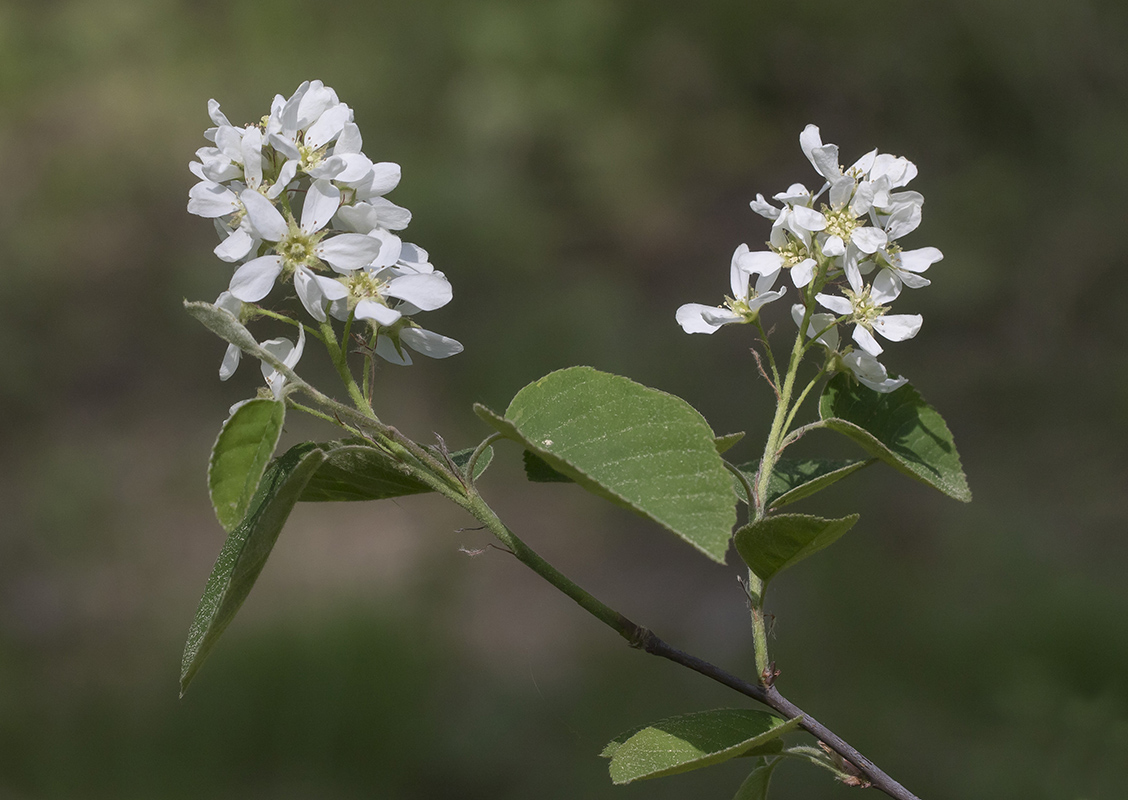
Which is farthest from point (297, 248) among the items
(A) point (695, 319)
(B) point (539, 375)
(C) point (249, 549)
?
(B) point (539, 375)

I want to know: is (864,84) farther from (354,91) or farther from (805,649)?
(805,649)

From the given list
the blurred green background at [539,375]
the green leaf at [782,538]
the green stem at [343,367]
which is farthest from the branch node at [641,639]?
the blurred green background at [539,375]

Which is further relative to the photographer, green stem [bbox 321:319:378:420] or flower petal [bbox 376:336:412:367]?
flower petal [bbox 376:336:412:367]

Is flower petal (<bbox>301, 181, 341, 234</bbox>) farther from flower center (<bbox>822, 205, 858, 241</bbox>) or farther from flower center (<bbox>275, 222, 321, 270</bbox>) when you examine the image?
flower center (<bbox>822, 205, 858, 241</bbox>)

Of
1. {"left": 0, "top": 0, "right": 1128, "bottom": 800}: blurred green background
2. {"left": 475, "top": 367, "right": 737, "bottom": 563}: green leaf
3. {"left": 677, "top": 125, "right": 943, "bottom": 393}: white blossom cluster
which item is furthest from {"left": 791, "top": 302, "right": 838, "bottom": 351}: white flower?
{"left": 0, "top": 0, "right": 1128, "bottom": 800}: blurred green background

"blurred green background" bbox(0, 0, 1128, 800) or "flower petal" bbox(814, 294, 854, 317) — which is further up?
"flower petal" bbox(814, 294, 854, 317)
